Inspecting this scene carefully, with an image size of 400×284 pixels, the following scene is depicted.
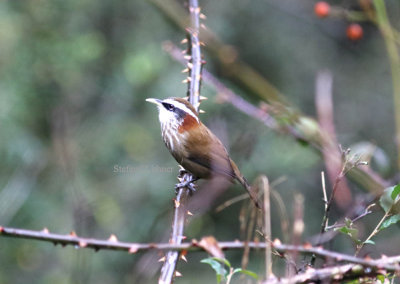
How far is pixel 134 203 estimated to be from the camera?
→ 8172 millimetres

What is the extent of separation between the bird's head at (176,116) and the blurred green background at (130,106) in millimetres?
1727

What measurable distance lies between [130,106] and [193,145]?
4116 millimetres

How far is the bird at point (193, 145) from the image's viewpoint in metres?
3.98

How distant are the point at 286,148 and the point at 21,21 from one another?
13.3 ft

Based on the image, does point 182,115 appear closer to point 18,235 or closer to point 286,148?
point 18,235

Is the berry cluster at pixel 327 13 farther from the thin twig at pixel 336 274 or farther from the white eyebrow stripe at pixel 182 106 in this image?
the thin twig at pixel 336 274

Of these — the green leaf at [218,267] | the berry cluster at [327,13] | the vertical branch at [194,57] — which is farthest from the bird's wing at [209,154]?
the green leaf at [218,267]

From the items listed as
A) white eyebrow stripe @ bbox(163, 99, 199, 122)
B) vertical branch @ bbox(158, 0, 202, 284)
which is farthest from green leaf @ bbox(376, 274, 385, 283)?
white eyebrow stripe @ bbox(163, 99, 199, 122)

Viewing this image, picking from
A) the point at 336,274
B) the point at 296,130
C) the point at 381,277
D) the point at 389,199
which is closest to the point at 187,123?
the point at 296,130

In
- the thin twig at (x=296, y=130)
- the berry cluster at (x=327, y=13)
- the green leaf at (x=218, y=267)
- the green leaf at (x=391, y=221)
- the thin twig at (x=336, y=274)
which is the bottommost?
the thin twig at (x=336, y=274)

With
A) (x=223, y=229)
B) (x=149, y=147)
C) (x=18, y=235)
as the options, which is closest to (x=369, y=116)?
(x=223, y=229)

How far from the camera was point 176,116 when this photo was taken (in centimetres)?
424

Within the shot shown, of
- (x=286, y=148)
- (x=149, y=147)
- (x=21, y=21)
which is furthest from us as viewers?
(x=149, y=147)

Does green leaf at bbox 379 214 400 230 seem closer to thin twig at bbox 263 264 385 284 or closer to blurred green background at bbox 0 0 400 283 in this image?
thin twig at bbox 263 264 385 284
